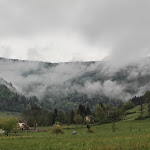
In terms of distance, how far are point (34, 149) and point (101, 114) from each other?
14015 cm

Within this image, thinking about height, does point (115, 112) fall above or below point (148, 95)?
below

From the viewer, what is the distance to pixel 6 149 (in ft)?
99.5

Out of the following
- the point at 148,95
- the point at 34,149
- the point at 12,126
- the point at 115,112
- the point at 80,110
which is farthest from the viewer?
the point at 80,110

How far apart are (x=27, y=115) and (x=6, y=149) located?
142 m

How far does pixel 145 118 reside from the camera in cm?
14200

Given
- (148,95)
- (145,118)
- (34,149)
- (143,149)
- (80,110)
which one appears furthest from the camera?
(80,110)

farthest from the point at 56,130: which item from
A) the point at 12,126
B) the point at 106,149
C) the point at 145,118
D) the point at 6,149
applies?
the point at 145,118

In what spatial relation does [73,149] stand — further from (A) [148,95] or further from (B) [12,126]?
(A) [148,95]

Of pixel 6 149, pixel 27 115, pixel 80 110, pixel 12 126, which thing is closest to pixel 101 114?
pixel 80 110

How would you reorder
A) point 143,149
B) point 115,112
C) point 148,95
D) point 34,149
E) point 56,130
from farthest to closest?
point 148,95
point 115,112
point 56,130
point 34,149
point 143,149

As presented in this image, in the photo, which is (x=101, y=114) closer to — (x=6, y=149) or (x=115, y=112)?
(x=115, y=112)

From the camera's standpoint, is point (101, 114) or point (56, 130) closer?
point (56, 130)

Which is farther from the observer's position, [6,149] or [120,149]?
[6,149]

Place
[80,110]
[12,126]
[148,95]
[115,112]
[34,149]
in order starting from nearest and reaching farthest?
[34,149]
[12,126]
[115,112]
[148,95]
[80,110]
